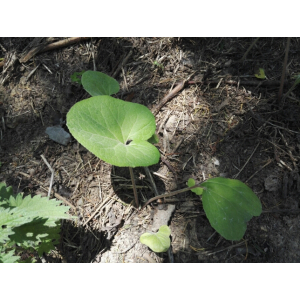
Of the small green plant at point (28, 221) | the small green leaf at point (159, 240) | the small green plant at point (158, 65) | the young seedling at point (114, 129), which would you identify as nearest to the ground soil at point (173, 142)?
the small green plant at point (158, 65)

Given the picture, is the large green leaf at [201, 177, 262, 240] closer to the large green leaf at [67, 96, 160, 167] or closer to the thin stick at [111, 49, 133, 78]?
the large green leaf at [67, 96, 160, 167]

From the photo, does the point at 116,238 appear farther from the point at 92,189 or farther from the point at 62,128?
the point at 62,128

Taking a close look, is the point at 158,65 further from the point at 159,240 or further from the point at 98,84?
the point at 159,240

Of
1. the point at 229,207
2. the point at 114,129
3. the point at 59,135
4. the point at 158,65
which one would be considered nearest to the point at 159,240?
the point at 229,207

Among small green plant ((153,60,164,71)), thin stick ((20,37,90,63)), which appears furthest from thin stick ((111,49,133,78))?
thin stick ((20,37,90,63))

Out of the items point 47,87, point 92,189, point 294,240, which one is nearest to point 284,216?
point 294,240

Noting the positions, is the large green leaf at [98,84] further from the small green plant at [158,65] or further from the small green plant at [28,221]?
the small green plant at [28,221]

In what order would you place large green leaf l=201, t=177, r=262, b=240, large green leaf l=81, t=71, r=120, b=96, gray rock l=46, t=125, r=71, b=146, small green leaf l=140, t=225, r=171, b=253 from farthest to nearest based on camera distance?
gray rock l=46, t=125, r=71, b=146
large green leaf l=81, t=71, r=120, b=96
small green leaf l=140, t=225, r=171, b=253
large green leaf l=201, t=177, r=262, b=240
